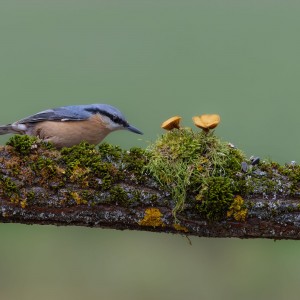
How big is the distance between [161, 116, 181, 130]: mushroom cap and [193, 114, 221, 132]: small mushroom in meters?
0.11

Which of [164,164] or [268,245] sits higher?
[164,164]

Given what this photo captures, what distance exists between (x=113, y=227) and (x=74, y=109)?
1.83m

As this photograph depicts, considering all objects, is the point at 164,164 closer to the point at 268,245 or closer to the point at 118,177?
the point at 118,177

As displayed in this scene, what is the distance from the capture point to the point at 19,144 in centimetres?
374

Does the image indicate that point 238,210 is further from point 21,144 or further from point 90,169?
point 21,144

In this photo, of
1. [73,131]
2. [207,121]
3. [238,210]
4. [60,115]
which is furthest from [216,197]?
[60,115]

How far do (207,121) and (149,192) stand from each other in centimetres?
56

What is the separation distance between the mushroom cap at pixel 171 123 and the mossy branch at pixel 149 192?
134 mm

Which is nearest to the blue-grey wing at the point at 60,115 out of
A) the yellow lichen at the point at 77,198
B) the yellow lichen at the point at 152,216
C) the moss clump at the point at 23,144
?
the moss clump at the point at 23,144

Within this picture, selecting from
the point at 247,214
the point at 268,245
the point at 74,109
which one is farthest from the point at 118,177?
the point at 268,245

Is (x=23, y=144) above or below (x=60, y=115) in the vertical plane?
above

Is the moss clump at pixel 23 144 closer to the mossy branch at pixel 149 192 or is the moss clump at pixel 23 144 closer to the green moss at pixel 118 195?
the mossy branch at pixel 149 192

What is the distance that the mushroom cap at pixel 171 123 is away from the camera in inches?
148

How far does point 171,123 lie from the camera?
3793 mm
